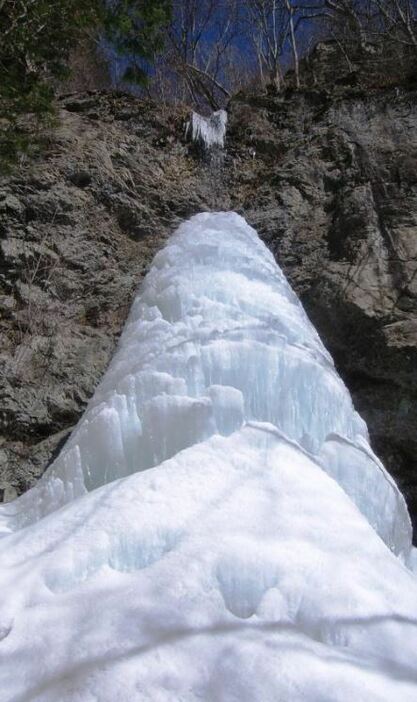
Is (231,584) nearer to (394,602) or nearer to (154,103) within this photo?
(394,602)

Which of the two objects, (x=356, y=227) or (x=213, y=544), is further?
(x=356, y=227)

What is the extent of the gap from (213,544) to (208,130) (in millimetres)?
5369

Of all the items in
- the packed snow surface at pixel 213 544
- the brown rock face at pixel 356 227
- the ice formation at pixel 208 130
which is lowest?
the packed snow surface at pixel 213 544

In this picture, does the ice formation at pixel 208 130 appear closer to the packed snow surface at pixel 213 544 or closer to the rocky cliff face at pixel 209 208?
the rocky cliff face at pixel 209 208

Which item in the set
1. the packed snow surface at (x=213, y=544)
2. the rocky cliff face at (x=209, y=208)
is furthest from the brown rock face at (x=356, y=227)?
the packed snow surface at (x=213, y=544)

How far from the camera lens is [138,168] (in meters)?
5.61

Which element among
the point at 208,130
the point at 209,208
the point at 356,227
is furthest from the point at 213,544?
the point at 208,130

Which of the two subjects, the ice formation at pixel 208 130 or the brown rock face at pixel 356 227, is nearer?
the brown rock face at pixel 356 227

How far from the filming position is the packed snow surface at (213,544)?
4.37ft

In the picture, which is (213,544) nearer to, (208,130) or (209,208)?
(209,208)

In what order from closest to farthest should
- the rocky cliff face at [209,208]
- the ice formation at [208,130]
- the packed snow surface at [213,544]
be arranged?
the packed snow surface at [213,544] → the rocky cliff face at [209,208] → the ice formation at [208,130]

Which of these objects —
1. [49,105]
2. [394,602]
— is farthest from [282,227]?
[394,602]

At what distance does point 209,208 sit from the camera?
18.4 ft

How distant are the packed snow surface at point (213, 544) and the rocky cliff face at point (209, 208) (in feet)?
4.73
